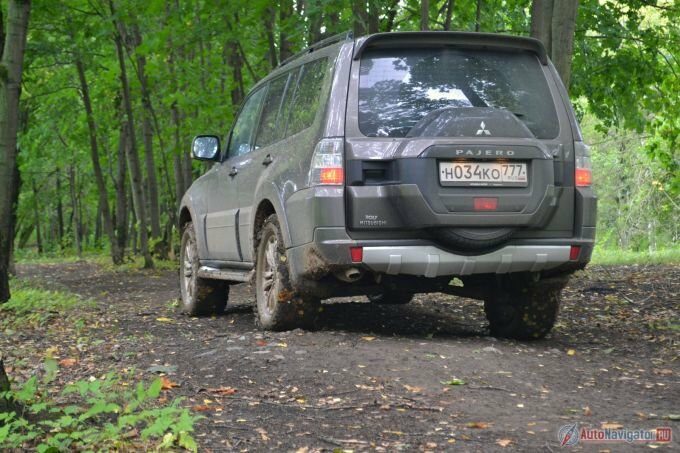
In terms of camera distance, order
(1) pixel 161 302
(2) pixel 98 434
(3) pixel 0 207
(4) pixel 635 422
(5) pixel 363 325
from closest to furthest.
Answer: (2) pixel 98 434 → (4) pixel 635 422 → (5) pixel 363 325 → (3) pixel 0 207 → (1) pixel 161 302

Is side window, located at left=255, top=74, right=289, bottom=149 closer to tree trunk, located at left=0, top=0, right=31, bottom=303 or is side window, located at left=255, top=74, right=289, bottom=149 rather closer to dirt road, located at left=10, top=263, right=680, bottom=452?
dirt road, located at left=10, top=263, right=680, bottom=452

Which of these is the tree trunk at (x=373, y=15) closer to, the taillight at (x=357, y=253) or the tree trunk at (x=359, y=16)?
the tree trunk at (x=359, y=16)

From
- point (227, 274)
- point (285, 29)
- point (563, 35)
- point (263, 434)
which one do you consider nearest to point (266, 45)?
point (285, 29)

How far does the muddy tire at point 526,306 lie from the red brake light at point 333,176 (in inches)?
69.5

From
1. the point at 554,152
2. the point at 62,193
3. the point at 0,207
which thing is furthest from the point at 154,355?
the point at 62,193

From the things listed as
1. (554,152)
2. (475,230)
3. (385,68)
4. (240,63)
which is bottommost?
(475,230)

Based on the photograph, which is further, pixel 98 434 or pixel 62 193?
pixel 62 193

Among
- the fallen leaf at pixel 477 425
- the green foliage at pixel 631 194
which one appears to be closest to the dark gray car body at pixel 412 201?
the fallen leaf at pixel 477 425

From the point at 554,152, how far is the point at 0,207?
624cm

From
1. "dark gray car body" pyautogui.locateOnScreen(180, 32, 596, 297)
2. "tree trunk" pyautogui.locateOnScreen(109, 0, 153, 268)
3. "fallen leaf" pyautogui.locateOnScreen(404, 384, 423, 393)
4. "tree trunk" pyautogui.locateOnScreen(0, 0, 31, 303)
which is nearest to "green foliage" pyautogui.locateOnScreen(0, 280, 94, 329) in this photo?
"tree trunk" pyautogui.locateOnScreen(0, 0, 31, 303)

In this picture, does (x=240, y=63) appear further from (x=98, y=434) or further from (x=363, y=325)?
(x=98, y=434)

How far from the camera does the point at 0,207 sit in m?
9.83

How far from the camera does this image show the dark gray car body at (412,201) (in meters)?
6.11

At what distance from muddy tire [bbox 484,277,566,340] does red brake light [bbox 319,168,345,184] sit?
177 cm
